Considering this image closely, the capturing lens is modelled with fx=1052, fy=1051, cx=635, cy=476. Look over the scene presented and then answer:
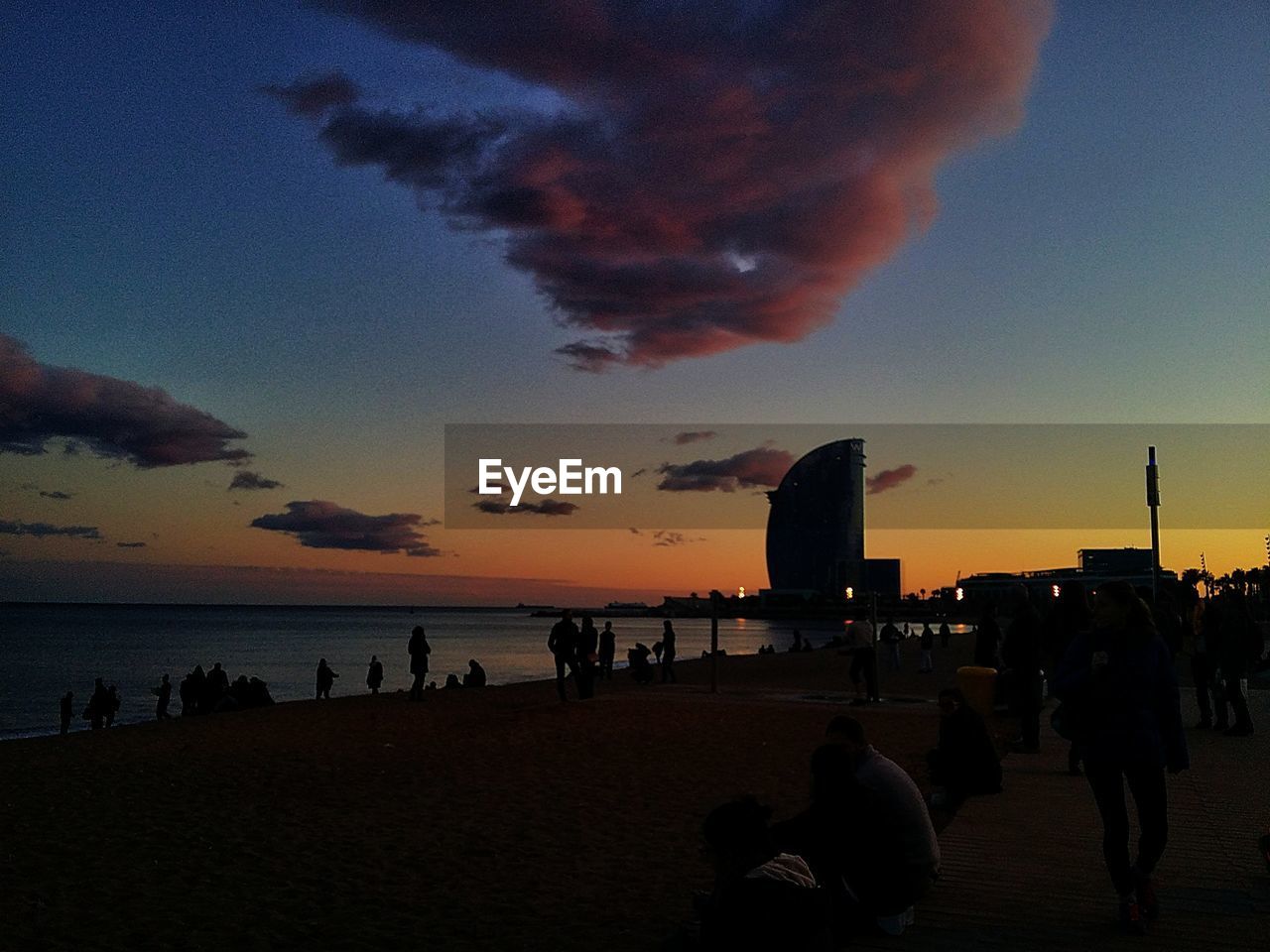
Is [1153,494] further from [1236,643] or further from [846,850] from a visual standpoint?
[846,850]

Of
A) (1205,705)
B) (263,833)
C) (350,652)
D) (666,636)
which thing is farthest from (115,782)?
(350,652)

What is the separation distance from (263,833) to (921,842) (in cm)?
557

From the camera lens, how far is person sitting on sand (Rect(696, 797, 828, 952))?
131 inches

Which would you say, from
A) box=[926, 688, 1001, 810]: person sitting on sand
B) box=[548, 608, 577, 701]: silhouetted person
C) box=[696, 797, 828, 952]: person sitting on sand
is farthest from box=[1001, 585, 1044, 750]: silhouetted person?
box=[548, 608, 577, 701]: silhouetted person

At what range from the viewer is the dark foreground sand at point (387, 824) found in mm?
5922

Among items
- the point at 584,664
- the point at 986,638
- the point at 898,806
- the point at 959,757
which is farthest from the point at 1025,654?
the point at 584,664

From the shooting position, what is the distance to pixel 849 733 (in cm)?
508

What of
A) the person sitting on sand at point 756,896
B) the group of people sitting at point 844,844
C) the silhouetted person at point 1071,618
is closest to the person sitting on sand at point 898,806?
the group of people sitting at point 844,844

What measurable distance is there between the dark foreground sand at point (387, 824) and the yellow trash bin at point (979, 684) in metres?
0.80

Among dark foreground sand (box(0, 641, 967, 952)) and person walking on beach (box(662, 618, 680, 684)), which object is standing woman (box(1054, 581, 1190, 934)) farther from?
person walking on beach (box(662, 618, 680, 684))

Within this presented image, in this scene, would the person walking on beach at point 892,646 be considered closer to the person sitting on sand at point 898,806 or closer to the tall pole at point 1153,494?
the tall pole at point 1153,494

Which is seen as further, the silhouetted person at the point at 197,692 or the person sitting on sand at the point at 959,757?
the silhouetted person at the point at 197,692

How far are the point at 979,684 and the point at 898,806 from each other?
29.4 ft

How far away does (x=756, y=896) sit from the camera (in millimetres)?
3355
